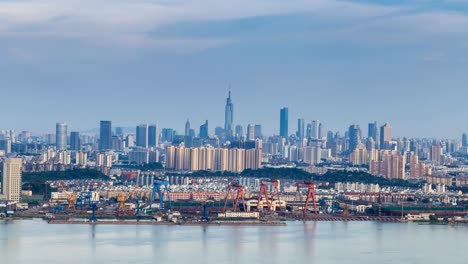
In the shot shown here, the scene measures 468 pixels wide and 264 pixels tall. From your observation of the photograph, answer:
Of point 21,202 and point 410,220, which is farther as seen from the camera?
point 21,202

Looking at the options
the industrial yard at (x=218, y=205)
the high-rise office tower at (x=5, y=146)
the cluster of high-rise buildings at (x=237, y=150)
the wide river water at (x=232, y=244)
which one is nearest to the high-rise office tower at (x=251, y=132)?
the cluster of high-rise buildings at (x=237, y=150)

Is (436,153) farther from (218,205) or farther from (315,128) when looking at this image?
(218,205)

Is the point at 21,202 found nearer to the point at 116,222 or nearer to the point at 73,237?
the point at 116,222

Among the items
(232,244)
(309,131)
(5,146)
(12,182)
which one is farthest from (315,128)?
(232,244)

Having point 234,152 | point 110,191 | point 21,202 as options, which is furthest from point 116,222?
point 234,152

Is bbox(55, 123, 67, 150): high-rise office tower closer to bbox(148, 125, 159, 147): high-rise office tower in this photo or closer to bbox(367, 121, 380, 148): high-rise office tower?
bbox(148, 125, 159, 147): high-rise office tower

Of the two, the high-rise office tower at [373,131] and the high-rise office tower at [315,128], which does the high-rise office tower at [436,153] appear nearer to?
the high-rise office tower at [373,131]

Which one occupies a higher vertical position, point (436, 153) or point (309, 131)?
point (309, 131)

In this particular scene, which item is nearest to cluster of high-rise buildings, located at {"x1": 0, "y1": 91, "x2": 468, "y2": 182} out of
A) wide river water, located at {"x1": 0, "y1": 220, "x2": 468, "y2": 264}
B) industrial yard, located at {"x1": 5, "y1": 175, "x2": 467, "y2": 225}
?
industrial yard, located at {"x1": 5, "y1": 175, "x2": 467, "y2": 225}
